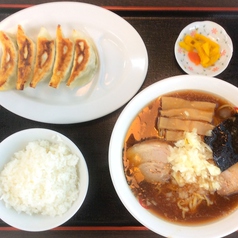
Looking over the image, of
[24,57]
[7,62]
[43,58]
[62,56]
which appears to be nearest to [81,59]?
[62,56]

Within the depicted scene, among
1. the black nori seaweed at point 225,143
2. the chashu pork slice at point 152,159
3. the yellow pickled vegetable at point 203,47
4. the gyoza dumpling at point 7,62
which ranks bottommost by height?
the chashu pork slice at point 152,159

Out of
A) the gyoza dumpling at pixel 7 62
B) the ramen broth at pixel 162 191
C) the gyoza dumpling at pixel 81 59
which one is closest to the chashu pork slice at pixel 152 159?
the ramen broth at pixel 162 191

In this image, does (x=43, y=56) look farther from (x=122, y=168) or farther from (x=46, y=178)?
(x=122, y=168)

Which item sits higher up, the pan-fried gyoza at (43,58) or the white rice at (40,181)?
the pan-fried gyoza at (43,58)

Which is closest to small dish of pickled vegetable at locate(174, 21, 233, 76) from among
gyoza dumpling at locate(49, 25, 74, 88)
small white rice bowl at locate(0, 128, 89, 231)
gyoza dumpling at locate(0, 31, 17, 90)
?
gyoza dumpling at locate(49, 25, 74, 88)

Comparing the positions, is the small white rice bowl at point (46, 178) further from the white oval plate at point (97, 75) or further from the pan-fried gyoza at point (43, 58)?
the pan-fried gyoza at point (43, 58)

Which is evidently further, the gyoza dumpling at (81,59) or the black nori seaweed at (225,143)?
the gyoza dumpling at (81,59)

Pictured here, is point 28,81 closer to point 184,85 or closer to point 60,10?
point 60,10
